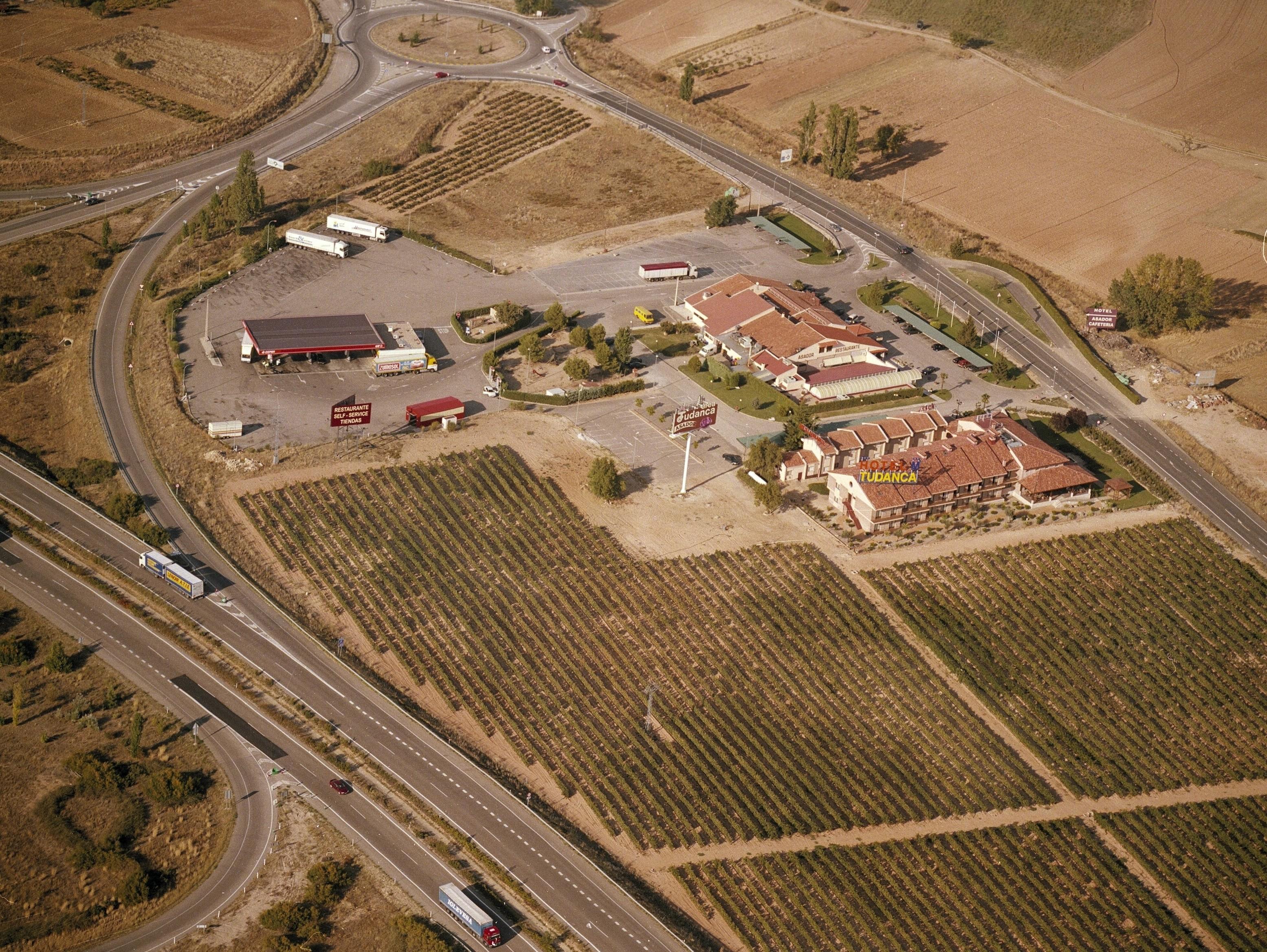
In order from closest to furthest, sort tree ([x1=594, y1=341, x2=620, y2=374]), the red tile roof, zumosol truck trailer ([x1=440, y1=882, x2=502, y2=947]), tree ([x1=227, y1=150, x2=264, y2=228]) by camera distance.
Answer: zumosol truck trailer ([x1=440, y1=882, x2=502, y2=947]) → the red tile roof → tree ([x1=594, y1=341, x2=620, y2=374]) → tree ([x1=227, y1=150, x2=264, y2=228])

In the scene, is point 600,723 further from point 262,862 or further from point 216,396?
point 216,396

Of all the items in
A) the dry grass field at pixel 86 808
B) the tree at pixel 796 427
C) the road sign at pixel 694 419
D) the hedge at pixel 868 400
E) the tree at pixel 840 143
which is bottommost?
the dry grass field at pixel 86 808

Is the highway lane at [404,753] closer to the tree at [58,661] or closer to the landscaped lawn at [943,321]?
the tree at [58,661]

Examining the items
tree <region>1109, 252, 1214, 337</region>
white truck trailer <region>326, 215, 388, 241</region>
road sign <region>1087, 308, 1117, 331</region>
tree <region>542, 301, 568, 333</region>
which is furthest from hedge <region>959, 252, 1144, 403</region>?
white truck trailer <region>326, 215, 388, 241</region>

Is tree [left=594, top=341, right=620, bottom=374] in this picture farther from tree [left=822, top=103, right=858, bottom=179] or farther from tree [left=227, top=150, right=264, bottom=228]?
tree [left=822, top=103, right=858, bottom=179]


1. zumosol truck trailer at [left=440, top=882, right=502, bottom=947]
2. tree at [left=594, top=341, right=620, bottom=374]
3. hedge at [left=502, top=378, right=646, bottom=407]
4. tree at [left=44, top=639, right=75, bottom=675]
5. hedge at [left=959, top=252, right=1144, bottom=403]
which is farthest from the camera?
hedge at [left=959, top=252, right=1144, bottom=403]

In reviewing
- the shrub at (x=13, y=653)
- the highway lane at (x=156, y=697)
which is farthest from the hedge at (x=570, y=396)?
the shrub at (x=13, y=653)
